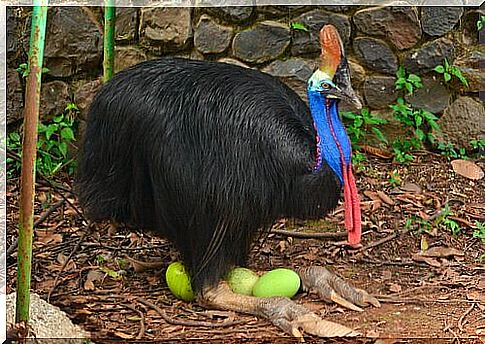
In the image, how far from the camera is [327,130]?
1990 millimetres

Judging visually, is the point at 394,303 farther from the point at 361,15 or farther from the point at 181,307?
the point at 361,15

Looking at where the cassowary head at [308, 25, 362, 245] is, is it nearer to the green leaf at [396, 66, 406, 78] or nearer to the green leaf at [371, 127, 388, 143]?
the green leaf at [371, 127, 388, 143]

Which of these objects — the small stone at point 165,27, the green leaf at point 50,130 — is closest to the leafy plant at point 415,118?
the small stone at point 165,27

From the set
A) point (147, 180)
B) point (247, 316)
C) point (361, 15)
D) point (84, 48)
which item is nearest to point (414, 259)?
point (247, 316)

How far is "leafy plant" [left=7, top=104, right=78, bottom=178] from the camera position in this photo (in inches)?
115

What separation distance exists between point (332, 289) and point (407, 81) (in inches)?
48.1

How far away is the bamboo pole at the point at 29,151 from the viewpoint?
167cm

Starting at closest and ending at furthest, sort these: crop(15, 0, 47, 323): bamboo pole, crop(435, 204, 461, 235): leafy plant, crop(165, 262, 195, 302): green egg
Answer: crop(15, 0, 47, 323): bamboo pole, crop(165, 262, 195, 302): green egg, crop(435, 204, 461, 235): leafy plant

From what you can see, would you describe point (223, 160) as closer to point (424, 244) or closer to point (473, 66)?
point (424, 244)

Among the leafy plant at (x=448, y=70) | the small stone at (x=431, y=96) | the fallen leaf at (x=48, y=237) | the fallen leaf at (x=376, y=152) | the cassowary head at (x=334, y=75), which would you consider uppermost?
the cassowary head at (x=334, y=75)

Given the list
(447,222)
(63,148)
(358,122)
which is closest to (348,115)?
(358,122)

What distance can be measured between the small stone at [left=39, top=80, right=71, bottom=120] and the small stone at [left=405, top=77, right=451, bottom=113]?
1129 mm

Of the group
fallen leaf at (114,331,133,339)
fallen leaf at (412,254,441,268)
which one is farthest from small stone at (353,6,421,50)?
fallen leaf at (114,331,133,339)

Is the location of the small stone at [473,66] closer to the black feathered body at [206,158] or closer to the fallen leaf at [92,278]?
the black feathered body at [206,158]
